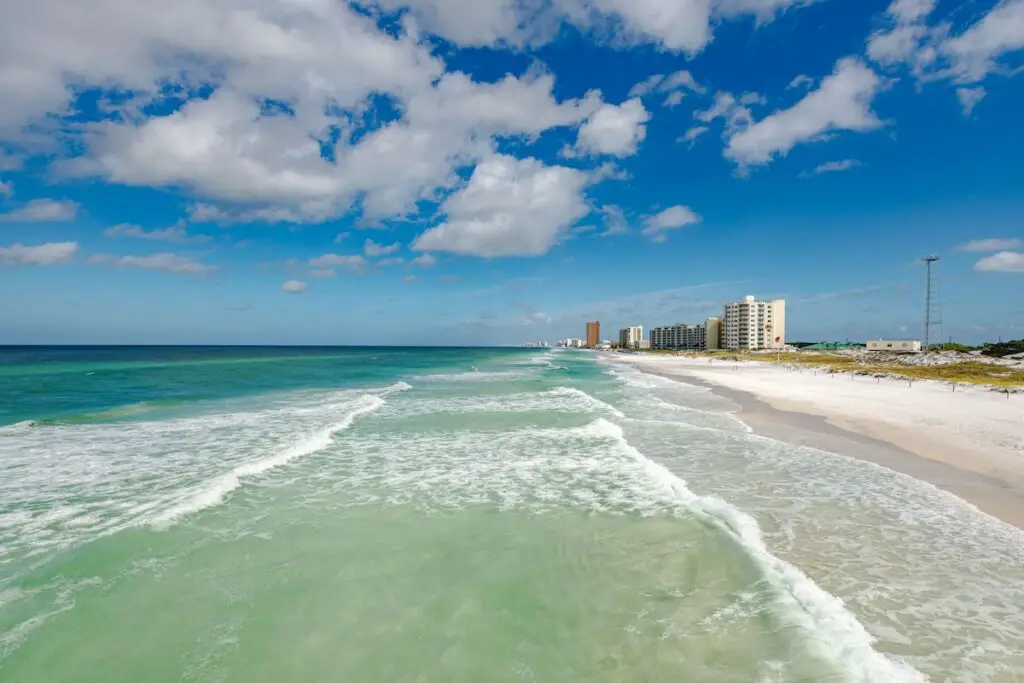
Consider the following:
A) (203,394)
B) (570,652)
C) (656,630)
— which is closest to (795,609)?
(656,630)

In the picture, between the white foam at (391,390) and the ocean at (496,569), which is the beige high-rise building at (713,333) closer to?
the white foam at (391,390)

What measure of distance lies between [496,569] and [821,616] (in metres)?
4.04

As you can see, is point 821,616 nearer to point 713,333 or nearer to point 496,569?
point 496,569

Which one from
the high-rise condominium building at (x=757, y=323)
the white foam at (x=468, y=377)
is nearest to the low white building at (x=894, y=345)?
the high-rise condominium building at (x=757, y=323)

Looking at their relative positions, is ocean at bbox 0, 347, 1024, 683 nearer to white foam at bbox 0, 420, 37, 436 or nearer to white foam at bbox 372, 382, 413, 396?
white foam at bbox 0, 420, 37, 436

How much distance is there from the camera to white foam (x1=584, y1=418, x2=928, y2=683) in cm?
461

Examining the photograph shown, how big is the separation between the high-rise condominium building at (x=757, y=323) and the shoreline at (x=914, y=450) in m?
135

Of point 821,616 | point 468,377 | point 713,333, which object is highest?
point 713,333

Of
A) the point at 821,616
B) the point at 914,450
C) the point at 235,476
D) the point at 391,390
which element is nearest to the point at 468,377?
the point at 391,390

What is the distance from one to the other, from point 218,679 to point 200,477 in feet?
27.0

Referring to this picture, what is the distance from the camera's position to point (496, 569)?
6906mm

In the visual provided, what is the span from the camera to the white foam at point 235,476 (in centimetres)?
909

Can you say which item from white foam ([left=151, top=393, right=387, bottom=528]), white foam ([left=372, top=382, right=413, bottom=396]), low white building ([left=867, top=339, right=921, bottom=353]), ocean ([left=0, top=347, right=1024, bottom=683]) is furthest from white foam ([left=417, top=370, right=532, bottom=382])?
low white building ([left=867, top=339, right=921, bottom=353])

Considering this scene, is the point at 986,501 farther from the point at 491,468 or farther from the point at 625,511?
the point at 491,468
